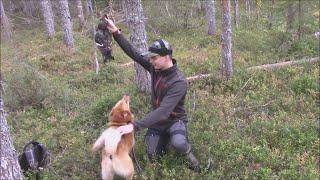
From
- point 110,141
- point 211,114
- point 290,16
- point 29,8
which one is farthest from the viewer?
point 29,8

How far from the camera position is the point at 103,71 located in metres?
13.3

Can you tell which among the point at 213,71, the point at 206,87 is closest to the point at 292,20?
the point at 213,71

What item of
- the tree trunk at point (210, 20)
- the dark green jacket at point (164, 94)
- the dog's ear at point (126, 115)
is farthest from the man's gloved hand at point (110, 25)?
the tree trunk at point (210, 20)

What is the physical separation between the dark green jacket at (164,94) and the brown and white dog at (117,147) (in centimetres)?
21

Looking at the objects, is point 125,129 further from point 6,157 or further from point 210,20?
point 210,20

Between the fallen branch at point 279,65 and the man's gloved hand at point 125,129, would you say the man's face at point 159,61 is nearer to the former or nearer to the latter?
the man's gloved hand at point 125,129

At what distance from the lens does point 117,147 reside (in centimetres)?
579

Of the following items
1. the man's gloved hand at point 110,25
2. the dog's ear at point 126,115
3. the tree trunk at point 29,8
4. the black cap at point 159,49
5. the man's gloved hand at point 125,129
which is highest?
the man's gloved hand at point 110,25

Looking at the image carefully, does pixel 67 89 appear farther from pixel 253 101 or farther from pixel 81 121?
pixel 253 101

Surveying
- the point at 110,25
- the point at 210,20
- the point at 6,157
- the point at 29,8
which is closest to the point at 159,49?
the point at 110,25

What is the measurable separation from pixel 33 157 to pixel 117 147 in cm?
218

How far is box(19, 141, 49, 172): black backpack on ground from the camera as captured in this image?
7180mm

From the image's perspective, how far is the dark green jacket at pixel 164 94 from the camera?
6.36 meters

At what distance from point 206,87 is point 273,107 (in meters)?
1.95
